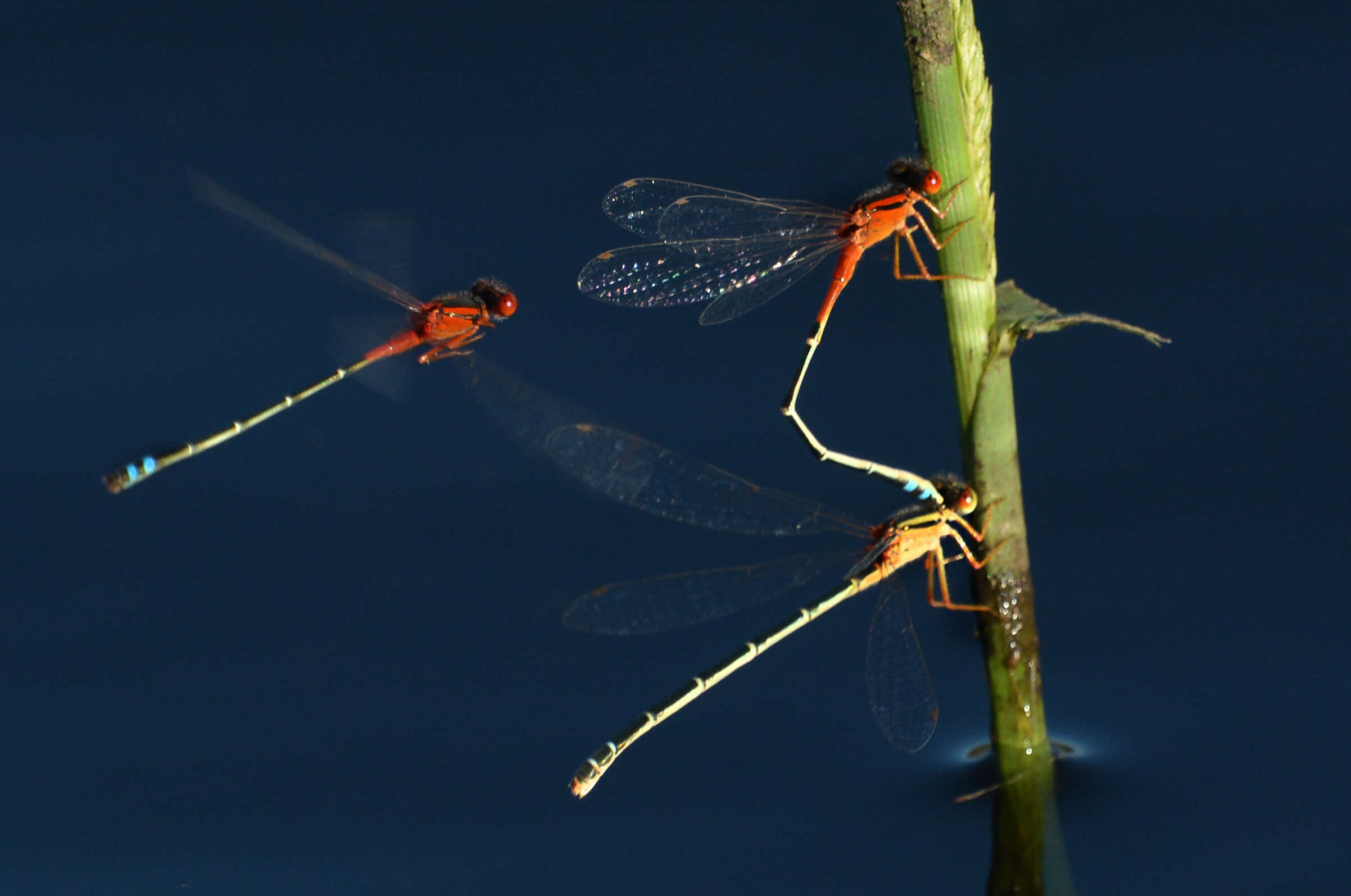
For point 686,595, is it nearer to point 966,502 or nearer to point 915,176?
point 966,502

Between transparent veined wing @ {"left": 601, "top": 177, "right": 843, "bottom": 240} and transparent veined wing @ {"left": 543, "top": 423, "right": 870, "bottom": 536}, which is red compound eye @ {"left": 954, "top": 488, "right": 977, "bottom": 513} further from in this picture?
A: transparent veined wing @ {"left": 601, "top": 177, "right": 843, "bottom": 240}

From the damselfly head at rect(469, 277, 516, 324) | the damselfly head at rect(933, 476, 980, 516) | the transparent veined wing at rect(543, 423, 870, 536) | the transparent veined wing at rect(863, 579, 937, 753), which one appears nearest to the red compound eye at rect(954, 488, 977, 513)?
the damselfly head at rect(933, 476, 980, 516)

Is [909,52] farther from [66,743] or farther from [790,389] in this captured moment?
[66,743]

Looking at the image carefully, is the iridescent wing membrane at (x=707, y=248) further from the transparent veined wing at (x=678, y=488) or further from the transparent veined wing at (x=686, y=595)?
the transparent veined wing at (x=686, y=595)

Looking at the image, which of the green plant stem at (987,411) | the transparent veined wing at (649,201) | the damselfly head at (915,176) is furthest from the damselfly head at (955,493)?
the transparent veined wing at (649,201)

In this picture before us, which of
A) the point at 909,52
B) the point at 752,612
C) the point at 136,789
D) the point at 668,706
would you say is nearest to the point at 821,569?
the point at 752,612

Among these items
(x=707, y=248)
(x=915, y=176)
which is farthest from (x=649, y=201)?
(x=915, y=176)
